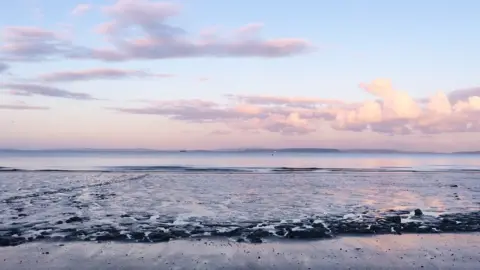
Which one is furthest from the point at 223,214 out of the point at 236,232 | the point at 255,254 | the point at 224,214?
the point at 255,254

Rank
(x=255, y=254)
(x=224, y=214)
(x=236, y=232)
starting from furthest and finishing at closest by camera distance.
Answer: (x=224, y=214)
(x=236, y=232)
(x=255, y=254)

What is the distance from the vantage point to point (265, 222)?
2028cm

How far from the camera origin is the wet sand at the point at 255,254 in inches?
505

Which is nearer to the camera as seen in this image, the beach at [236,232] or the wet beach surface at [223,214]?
the beach at [236,232]

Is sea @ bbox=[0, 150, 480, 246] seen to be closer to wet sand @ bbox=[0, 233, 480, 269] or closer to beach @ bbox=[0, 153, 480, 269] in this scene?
beach @ bbox=[0, 153, 480, 269]

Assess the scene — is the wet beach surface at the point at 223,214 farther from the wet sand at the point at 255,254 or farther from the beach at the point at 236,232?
the wet sand at the point at 255,254

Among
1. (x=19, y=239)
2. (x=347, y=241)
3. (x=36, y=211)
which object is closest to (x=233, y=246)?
(x=347, y=241)

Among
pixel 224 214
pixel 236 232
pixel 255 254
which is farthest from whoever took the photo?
pixel 224 214

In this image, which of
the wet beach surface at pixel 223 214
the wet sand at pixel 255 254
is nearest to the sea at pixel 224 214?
the wet beach surface at pixel 223 214

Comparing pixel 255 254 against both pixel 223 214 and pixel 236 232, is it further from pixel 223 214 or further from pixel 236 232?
pixel 223 214

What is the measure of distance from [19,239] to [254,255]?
28.3 ft

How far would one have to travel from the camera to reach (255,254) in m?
14.1

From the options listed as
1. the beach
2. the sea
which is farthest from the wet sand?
the sea

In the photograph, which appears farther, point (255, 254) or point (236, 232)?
point (236, 232)
